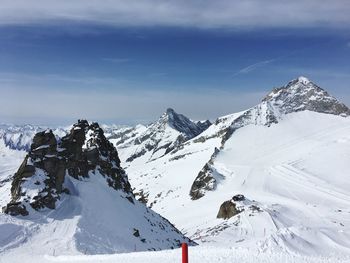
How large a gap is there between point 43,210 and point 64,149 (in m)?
13.0

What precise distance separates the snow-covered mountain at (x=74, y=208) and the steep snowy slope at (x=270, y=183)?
12.1 m

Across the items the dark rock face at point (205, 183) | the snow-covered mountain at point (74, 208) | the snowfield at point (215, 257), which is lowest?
the dark rock face at point (205, 183)

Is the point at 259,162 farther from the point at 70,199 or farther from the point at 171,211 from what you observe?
the point at 70,199

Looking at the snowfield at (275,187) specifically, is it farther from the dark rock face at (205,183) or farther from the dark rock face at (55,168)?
the dark rock face at (55,168)

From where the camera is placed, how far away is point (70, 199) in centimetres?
4550

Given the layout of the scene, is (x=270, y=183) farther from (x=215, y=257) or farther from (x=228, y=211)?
(x=215, y=257)

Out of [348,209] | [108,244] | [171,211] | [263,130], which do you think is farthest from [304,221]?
[263,130]

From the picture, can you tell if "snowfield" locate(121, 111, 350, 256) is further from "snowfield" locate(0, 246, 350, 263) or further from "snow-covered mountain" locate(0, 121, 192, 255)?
"snow-covered mountain" locate(0, 121, 192, 255)

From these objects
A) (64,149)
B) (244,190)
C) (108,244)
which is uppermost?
(64,149)

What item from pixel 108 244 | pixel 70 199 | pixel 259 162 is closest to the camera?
pixel 108 244

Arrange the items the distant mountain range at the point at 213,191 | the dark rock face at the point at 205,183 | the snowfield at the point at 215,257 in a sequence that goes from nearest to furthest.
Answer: the snowfield at the point at 215,257
the distant mountain range at the point at 213,191
the dark rock face at the point at 205,183

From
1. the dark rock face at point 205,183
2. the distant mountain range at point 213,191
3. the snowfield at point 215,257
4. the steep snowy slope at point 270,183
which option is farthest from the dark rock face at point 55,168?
the dark rock face at point 205,183

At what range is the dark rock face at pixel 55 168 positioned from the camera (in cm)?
4132

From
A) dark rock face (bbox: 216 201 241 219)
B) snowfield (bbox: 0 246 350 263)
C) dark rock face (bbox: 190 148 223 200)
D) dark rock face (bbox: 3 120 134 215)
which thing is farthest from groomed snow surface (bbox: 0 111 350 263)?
dark rock face (bbox: 3 120 134 215)
